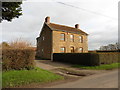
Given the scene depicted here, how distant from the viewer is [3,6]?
8.36 m

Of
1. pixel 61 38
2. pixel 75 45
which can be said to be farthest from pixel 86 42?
pixel 61 38

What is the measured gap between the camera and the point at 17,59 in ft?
27.2

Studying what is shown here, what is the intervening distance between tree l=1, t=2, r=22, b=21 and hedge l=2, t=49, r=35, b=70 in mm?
3047

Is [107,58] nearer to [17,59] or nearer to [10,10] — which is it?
[17,59]

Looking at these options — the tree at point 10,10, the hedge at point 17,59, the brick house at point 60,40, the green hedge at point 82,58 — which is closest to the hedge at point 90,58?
the green hedge at point 82,58

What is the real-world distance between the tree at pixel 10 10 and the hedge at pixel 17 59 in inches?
120

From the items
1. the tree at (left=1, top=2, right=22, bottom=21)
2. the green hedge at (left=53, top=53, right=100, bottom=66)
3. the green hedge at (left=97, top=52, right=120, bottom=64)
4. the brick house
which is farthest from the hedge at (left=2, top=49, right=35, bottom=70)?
the brick house

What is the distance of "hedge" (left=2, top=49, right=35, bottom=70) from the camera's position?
25.9 ft

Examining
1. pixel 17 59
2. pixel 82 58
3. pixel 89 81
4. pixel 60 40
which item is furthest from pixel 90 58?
pixel 60 40

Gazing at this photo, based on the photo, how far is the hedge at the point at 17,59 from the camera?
25.9 feet

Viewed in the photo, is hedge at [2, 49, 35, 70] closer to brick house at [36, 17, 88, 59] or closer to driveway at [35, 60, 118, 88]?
driveway at [35, 60, 118, 88]

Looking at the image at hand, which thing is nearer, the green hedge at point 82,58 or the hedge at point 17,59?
the hedge at point 17,59

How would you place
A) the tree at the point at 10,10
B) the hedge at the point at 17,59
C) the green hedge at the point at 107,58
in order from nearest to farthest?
the hedge at the point at 17,59
the tree at the point at 10,10
the green hedge at the point at 107,58

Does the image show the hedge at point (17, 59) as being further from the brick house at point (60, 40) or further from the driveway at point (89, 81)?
the brick house at point (60, 40)
